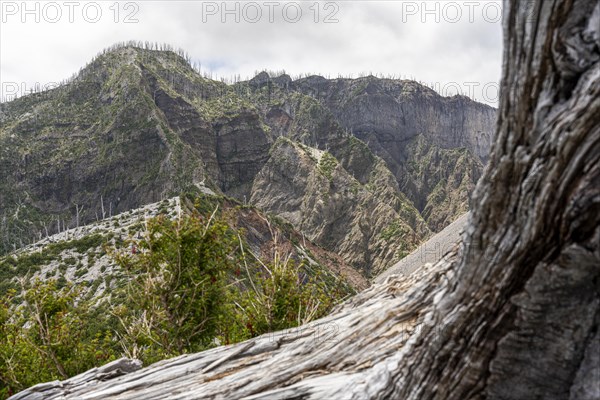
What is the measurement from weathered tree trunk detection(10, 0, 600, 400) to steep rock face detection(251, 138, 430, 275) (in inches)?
5800

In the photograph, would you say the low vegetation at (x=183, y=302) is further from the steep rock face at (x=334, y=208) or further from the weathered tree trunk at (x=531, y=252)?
the steep rock face at (x=334, y=208)

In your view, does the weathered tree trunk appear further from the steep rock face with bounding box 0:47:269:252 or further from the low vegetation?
the steep rock face with bounding box 0:47:269:252

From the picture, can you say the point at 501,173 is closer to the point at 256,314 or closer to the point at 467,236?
the point at 467,236

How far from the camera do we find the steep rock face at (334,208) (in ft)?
531

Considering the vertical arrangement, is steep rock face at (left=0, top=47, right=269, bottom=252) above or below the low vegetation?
above

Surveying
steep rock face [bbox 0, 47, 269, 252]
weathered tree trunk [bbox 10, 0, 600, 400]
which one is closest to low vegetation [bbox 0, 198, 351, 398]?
weathered tree trunk [bbox 10, 0, 600, 400]

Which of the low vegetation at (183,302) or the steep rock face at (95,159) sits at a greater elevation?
the steep rock face at (95,159)

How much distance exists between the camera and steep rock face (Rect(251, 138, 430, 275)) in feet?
531

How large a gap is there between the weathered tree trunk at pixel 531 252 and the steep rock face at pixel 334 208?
483 ft

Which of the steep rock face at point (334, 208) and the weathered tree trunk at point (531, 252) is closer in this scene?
the weathered tree trunk at point (531, 252)

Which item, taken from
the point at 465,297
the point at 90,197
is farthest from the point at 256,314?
the point at 90,197

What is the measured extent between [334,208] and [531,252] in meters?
170

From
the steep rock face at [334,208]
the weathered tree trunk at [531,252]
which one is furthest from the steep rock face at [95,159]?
the weathered tree trunk at [531,252]

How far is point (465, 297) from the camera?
5.18 meters
